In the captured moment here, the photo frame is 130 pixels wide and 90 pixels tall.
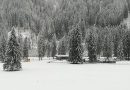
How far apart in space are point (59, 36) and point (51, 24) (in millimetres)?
15147

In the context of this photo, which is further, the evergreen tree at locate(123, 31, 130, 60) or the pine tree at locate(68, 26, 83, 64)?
the evergreen tree at locate(123, 31, 130, 60)

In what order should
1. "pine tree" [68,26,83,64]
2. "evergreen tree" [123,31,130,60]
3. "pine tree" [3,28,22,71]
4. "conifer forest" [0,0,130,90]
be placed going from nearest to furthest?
1. "conifer forest" [0,0,130,90]
2. "pine tree" [3,28,22,71]
3. "pine tree" [68,26,83,64]
4. "evergreen tree" [123,31,130,60]

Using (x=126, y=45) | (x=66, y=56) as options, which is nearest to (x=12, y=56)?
(x=66, y=56)

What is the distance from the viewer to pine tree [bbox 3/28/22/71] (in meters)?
50.2

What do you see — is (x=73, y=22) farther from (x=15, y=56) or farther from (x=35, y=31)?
(x=15, y=56)

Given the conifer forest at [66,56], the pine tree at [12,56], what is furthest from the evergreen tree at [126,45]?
the pine tree at [12,56]

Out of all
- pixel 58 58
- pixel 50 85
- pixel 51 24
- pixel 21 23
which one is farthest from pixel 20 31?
pixel 50 85

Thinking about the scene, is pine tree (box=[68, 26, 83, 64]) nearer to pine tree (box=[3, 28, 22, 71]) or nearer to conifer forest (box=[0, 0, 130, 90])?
conifer forest (box=[0, 0, 130, 90])

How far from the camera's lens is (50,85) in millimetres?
30406

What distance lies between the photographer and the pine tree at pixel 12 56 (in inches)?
1976

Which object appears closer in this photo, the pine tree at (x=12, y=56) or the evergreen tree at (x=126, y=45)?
the pine tree at (x=12, y=56)

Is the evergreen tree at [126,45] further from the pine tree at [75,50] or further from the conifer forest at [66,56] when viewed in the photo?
the pine tree at [75,50]

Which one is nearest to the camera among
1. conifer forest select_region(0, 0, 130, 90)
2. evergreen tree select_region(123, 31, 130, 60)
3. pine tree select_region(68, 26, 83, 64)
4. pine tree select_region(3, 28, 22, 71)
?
conifer forest select_region(0, 0, 130, 90)

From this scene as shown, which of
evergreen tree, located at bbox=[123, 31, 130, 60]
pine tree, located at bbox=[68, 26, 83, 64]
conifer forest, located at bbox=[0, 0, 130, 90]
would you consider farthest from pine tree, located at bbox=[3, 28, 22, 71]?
evergreen tree, located at bbox=[123, 31, 130, 60]
